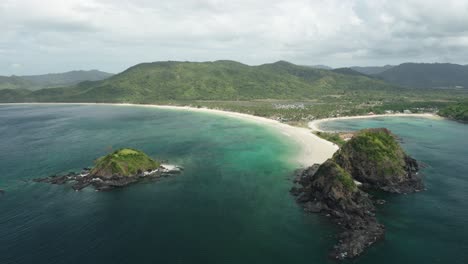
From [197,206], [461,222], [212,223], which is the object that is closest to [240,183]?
[197,206]

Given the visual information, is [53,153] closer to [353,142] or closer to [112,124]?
[112,124]

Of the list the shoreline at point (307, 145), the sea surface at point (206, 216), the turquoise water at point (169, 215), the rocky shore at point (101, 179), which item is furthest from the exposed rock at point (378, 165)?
the rocky shore at point (101, 179)

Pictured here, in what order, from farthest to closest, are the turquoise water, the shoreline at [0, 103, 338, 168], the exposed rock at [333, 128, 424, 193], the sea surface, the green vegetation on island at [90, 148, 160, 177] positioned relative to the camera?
the shoreline at [0, 103, 338, 168] < the green vegetation on island at [90, 148, 160, 177] < the exposed rock at [333, 128, 424, 193] < the turquoise water < the sea surface

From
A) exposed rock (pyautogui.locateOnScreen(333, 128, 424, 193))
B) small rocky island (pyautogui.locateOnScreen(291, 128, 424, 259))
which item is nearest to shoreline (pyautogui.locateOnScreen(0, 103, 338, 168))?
small rocky island (pyautogui.locateOnScreen(291, 128, 424, 259))

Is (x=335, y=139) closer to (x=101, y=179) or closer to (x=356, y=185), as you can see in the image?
(x=356, y=185)

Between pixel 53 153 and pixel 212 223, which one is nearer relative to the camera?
pixel 212 223

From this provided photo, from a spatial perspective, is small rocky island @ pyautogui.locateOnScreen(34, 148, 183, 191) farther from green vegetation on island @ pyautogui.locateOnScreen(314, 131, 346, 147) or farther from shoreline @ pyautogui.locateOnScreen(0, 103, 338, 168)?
green vegetation on island @ pyautogui.locateOnScreen(314, 131, 346, 147)

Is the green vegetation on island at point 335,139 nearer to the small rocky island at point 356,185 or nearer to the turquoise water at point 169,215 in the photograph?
the turquoise water at point 169,215

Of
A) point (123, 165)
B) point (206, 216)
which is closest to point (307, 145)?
point (206, 216)
